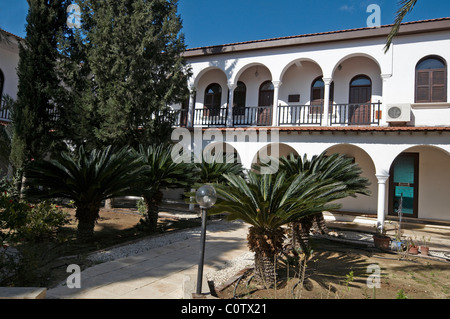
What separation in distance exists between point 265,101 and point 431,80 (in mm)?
7313

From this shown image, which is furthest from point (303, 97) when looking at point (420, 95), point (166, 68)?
point (166, 68)

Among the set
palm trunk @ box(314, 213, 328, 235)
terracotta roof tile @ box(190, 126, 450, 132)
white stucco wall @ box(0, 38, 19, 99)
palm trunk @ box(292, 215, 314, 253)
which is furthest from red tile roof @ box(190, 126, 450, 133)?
white stucco wall @ box(0, 38, 19, 99)

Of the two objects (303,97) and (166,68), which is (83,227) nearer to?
(166,68)

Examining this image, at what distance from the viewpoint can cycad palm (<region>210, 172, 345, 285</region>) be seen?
4.75 m

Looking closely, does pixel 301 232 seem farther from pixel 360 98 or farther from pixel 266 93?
pixel 266 93

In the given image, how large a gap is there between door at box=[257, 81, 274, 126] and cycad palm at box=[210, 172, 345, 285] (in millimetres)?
10504

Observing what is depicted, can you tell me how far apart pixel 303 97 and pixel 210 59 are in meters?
5.19

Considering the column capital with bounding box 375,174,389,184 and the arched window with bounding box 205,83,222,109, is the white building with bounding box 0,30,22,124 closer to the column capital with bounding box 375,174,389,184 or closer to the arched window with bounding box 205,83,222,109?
the arched window with bounding box 205,83,222,109

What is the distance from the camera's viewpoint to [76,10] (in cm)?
1238

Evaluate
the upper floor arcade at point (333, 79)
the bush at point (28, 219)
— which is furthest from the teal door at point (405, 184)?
the bush at point (28, 219)

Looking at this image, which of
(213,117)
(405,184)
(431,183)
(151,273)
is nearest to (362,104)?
(405,184)

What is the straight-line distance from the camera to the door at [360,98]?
44.7ft

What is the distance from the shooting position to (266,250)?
192 inches

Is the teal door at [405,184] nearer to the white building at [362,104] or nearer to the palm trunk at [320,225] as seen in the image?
the white building at [362,104]
